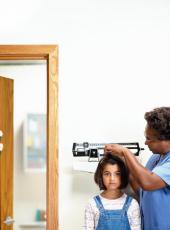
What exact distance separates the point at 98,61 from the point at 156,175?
813 millimetres

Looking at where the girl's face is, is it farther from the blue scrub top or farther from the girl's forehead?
the blue scrub top

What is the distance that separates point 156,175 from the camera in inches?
69.1

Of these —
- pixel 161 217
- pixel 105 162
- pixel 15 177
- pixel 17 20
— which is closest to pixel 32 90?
pixel 15 177

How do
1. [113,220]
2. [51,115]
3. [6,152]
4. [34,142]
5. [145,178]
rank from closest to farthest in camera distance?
[145,178] → [113,220] → [51,115] → [6,152] → [34,142]

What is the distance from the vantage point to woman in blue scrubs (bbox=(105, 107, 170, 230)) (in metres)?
1.75

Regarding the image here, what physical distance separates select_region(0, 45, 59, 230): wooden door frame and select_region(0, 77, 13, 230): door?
2.20 feet

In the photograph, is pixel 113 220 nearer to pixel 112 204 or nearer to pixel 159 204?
pixel 112 204

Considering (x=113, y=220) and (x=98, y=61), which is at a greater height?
(x=98, y=61)

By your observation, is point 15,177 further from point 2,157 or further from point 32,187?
point 2,157

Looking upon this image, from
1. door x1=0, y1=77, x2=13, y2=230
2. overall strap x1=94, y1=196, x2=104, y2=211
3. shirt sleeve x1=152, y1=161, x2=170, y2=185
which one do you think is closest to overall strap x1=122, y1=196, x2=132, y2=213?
overall strap x1=94, y1=196, x2=104, y2=211

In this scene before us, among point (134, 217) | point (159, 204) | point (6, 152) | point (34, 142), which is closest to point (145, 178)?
point (159, 204)

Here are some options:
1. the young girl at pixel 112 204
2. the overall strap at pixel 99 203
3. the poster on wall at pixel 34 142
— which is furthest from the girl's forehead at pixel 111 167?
the poster on wall at pixel 34 142

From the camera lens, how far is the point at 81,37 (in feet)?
7.55

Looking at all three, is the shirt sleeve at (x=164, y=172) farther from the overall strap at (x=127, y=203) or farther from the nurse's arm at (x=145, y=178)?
the overall strap at (x=127, y=203)
